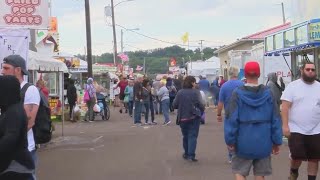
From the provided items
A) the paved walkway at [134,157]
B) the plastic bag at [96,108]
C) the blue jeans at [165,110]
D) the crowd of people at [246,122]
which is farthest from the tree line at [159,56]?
the crowd of people at [246,122]

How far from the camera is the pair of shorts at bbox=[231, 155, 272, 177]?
6.71 meters

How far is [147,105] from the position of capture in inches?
838

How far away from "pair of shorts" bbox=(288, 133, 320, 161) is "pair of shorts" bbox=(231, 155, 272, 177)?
1.29 m

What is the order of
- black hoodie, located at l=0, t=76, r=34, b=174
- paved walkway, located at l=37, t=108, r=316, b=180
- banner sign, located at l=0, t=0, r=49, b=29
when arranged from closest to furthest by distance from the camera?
black hoodie, located at l=0, t=76, r=34, b=174
paved walkway, located at l=37, t=108, r=316, b=180
banner sign, located at l=0, t=0, r=49, b=29

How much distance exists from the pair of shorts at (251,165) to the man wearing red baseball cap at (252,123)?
0.05 meters

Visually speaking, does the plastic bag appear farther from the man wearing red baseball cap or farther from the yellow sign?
the man wearing red baseball cap

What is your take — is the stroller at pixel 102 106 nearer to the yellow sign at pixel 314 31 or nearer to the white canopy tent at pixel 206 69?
the yellow sign at pixel 314 31

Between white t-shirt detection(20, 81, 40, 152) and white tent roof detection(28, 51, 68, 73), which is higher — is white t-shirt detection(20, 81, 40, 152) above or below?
below

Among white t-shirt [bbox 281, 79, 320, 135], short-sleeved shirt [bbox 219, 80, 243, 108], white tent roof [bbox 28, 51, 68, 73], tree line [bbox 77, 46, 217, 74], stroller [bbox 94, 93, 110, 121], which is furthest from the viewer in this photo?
tree line [bbox 77, 46, 217, 74]

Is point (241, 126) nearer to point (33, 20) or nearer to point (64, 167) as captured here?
point (64, 167)

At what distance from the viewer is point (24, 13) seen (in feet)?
42.1

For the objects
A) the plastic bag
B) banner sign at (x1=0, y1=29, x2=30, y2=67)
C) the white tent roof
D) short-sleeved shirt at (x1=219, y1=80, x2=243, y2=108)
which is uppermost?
banner sign at (x1=0, y1=29, x2=30, y2=67)

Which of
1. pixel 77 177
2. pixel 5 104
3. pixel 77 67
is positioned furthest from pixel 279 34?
pixel 77 67

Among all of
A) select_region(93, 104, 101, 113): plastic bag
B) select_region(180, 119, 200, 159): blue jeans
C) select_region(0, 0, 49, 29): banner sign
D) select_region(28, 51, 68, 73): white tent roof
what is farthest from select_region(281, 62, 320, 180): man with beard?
select_region(93, 104, 101, 113): plastic bag
